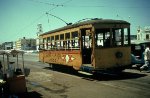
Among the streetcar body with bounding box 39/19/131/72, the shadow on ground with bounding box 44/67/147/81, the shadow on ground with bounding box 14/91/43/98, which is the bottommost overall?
the shadow on ground with bounding box 14/91/43/98

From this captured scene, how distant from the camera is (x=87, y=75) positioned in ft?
50.0

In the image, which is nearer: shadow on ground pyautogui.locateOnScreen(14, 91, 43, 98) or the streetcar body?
shadow on ground pyautogui.locateOnScreen(14, 91, 43, 98)

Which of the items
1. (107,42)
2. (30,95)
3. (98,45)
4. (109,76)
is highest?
(107,42)

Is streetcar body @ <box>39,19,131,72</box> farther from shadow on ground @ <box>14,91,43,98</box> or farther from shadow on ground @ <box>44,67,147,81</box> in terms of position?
shadow on ground @ <box>14,91,43,98</box>

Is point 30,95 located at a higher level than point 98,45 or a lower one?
lower

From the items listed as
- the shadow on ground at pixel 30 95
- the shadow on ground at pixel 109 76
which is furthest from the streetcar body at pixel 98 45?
the shadow on ground at pixel 30 95

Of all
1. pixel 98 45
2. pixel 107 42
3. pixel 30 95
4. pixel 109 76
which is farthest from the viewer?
pixel 109 76

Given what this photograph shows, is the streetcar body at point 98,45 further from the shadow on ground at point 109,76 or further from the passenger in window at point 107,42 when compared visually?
the shadow on ground at point 109,76

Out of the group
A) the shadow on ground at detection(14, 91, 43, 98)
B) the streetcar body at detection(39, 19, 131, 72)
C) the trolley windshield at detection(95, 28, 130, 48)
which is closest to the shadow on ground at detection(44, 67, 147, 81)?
the streetcar body at detection(39, 19, 131, 72)

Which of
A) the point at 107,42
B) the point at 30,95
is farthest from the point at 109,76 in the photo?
the point at 30,95

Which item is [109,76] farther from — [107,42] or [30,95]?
[30,95]

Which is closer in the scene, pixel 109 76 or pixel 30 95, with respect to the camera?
pixel 30 95

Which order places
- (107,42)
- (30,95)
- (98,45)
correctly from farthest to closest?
1. (107,42)
2. (98,45)
3. (30,95)

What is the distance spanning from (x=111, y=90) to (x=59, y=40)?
8.03 meters
